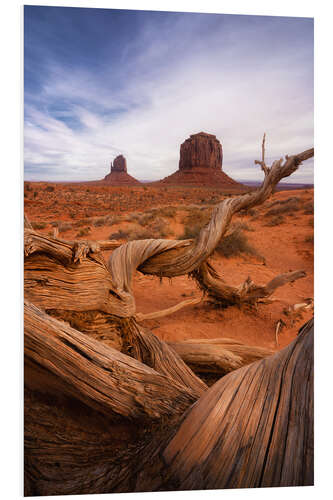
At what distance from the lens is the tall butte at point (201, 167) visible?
2428 millimetres

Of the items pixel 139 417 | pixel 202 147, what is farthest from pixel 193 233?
pixel 139 417

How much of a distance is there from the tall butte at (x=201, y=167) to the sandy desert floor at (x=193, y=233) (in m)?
0.23

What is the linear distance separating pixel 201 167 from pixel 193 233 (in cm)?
283

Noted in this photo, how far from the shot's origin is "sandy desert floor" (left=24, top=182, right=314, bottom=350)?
3.07m

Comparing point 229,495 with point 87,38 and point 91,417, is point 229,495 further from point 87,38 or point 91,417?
point 87,38

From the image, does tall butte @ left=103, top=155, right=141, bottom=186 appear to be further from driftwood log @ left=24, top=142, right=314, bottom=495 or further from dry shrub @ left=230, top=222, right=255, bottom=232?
dry shrub @ left=230, top=222, right=255, bottom=232

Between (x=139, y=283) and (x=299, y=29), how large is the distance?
394 cm

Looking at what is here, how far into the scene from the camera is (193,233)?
17.3 ft

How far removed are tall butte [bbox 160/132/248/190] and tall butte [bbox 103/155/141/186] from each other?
363 mm

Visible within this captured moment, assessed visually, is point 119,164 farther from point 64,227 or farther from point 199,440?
point 64,227

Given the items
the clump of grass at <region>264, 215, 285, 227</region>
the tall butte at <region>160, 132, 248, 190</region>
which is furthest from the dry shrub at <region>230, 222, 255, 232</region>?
the tall butte at <region>160, 132, 248, 190</region>

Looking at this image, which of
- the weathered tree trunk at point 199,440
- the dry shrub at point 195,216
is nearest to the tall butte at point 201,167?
the weathered tree trunk at point 199,440

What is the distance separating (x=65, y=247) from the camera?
194 cm
